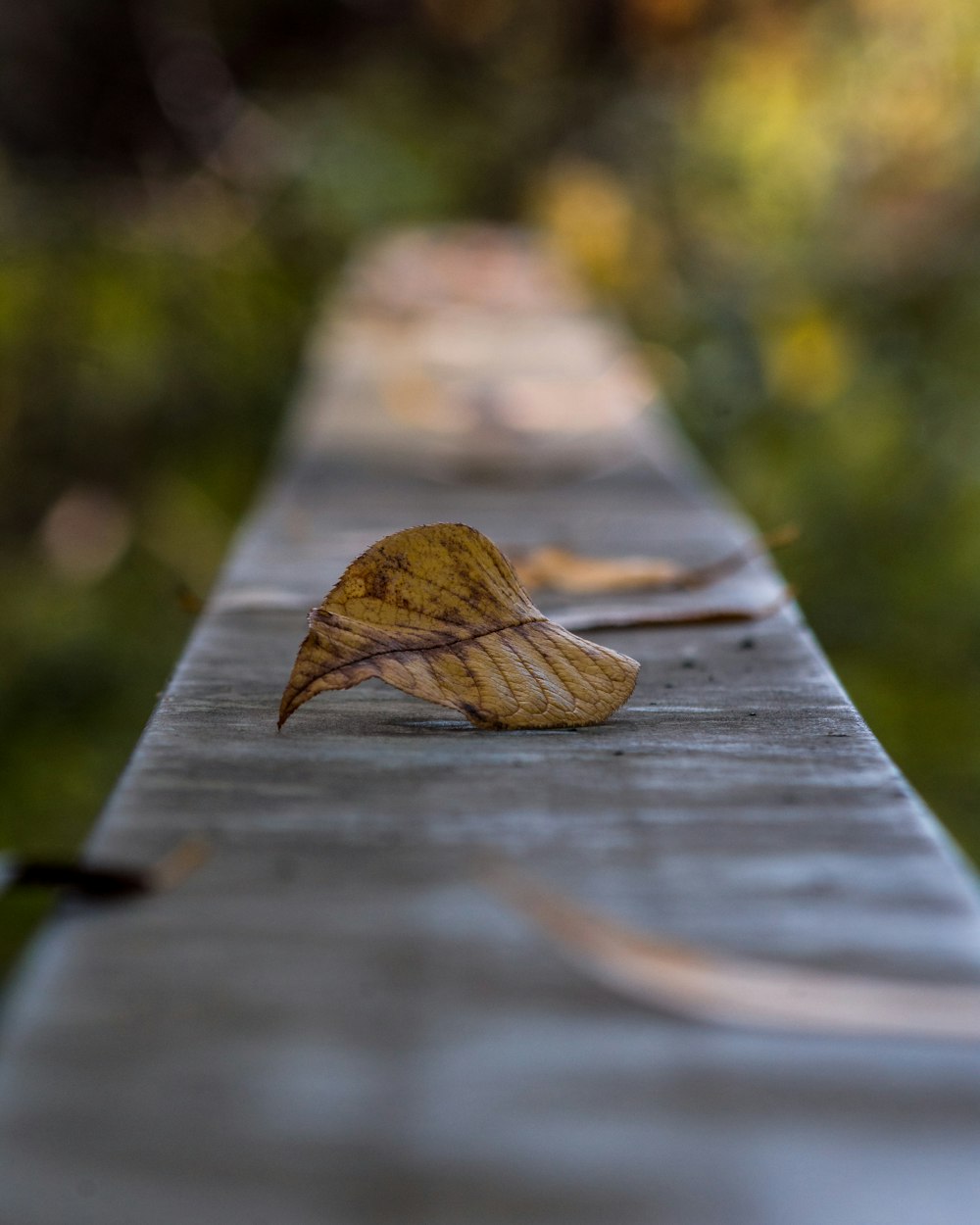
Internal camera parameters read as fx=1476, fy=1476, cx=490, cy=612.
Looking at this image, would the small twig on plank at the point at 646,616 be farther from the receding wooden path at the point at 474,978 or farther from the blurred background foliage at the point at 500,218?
the blurred background foliage at the point at 500,218

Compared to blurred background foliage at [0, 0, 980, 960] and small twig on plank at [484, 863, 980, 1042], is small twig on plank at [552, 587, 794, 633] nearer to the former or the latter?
blurred background foliage at [0, 0, 980, 960]

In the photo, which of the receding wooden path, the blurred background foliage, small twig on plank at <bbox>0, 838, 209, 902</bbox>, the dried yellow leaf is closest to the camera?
the receding wooden path

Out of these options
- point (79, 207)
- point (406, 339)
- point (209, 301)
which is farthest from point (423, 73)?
point (406, 339)

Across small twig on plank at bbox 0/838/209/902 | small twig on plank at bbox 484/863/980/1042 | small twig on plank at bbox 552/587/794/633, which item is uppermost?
small twig on plank at bbox 552/587/794/633

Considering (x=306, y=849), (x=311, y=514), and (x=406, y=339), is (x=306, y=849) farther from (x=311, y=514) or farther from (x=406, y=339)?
(x=406, y=339)

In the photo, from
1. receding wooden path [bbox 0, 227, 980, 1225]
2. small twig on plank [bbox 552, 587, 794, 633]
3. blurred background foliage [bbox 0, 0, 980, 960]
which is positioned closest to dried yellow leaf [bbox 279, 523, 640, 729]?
receding wooden path [bbox 0, 227, 980, 1225]

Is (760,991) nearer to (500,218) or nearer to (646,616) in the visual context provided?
(646,616)

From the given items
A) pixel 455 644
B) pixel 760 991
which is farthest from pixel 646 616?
pixel 760 991

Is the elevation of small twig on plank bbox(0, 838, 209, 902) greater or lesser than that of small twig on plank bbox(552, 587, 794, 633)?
lesser
